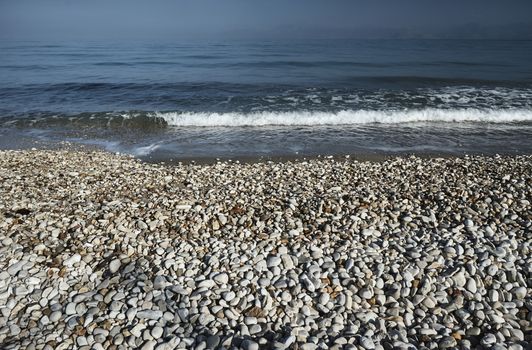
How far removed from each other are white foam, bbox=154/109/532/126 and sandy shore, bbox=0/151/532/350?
8236 millimetres

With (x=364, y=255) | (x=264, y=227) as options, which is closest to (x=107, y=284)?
(x=264, y=227)

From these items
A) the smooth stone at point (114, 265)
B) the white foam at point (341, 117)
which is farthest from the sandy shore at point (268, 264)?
A: the white foam at point (341, 117)

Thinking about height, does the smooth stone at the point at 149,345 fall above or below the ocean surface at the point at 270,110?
below

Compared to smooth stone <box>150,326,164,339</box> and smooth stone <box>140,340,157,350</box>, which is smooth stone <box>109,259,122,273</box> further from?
smooth stone <box>140,340,157,350</box>

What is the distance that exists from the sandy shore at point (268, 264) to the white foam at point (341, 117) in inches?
324

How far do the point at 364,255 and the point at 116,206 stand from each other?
4.42 meters

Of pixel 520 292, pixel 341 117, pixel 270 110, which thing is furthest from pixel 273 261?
pixel 270 110

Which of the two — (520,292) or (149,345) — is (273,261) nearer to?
(149,345)

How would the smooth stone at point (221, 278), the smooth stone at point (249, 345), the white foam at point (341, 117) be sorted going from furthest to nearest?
the white foam at point (341, 117) → the smooth stone at point (221, 278) → the smooth stone at point (249, 345)

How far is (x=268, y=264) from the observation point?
17.5 feet

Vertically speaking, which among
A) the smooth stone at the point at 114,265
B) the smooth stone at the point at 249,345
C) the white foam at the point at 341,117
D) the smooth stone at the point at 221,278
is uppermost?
the white foam at the point at 341,117

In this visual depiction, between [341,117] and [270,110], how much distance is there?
3.36 meters

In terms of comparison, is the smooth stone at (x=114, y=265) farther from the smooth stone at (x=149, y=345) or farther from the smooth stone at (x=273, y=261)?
the smooth stone at (x=273, y=261)

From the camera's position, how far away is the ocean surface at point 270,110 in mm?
13008
